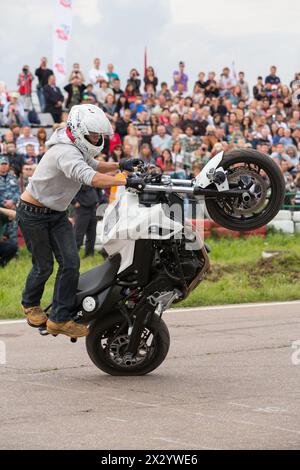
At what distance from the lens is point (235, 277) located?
13984mm

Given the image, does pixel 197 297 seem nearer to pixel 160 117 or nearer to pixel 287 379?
pixel 287 379

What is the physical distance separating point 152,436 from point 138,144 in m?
12.7

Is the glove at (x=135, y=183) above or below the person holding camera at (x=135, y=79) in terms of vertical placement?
above

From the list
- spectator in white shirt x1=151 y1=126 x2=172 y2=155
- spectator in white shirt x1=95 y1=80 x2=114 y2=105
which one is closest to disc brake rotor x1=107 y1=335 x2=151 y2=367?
spectator in white shirt x1=151 y1=126 x2=172 y2=155

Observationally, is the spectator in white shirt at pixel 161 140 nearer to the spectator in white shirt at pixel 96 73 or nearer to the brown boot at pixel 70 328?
the spectator in white shirt at pixel 96 73

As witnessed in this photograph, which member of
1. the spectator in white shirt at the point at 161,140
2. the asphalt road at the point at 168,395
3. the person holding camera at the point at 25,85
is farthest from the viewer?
the person holding camera at the point at 25,85

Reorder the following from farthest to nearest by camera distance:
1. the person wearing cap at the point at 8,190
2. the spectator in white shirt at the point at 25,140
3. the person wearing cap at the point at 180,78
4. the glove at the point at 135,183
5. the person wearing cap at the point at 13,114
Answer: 1. the person wearing cap at the point at 180,78
2. the person wearing cap at the point at 13,114
3. the spectator in white shirt at the point at 25,140
4. the person wearing cap at the point at 8,190
5. the glove at the point at 135,183

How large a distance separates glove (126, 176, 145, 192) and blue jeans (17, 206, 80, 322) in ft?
2.53

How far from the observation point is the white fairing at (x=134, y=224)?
747 cm

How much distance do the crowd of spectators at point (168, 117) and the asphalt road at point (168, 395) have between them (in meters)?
6.00

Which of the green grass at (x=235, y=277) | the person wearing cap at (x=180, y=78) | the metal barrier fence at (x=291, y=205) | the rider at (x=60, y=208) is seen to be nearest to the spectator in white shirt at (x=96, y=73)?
the person wearing cap at (x=180, y=78)

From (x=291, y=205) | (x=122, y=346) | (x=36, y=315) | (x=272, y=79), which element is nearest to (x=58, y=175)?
(x=36, y=315)

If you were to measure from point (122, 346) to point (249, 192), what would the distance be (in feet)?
4.92

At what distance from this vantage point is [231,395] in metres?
7.14
